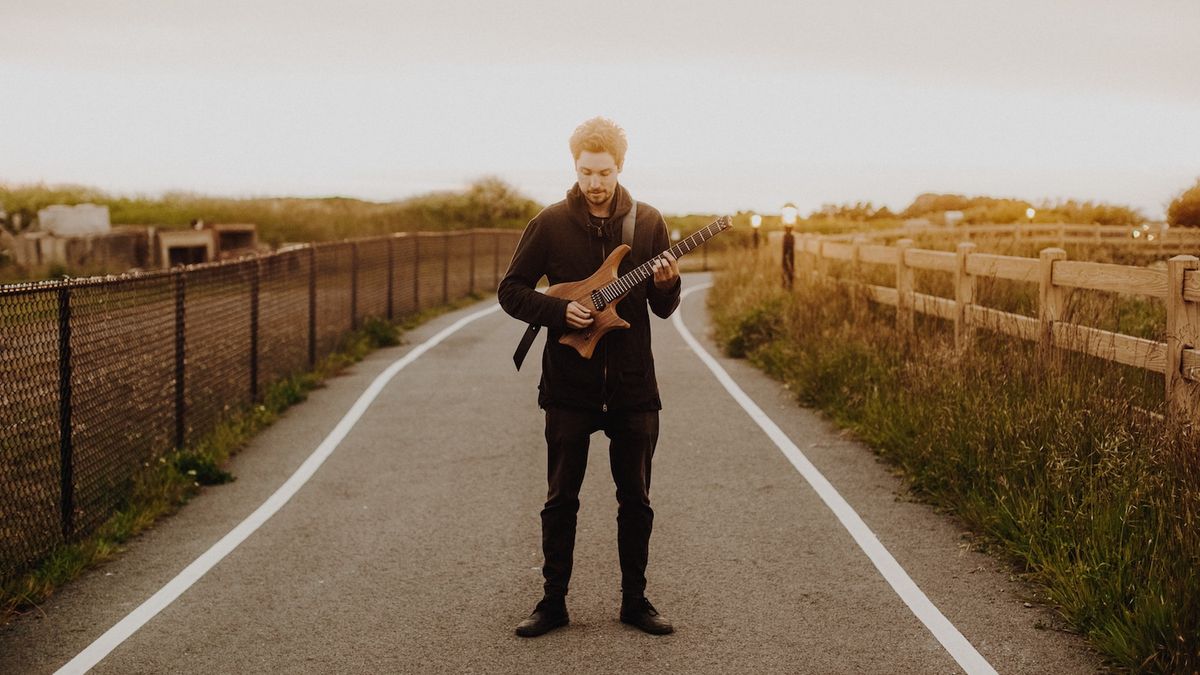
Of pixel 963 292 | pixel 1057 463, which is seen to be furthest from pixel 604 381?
pixel 963 292

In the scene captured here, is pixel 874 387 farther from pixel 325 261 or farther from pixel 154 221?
pixel 154 221

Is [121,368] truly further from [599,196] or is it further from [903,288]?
[903,288]

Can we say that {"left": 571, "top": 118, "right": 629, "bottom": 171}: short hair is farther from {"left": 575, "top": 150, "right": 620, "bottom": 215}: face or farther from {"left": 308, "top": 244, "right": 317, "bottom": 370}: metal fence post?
{"left": 308, "top": 244, "right": 317, "bottom": 370}: metal fence post

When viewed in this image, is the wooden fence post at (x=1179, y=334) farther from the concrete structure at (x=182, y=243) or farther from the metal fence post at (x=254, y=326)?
the concrete structure at (x=182, y=243)

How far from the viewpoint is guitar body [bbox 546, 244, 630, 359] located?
507 centimetres

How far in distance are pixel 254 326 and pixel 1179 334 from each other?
28.4 ft

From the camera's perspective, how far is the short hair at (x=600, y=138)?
4953 mm

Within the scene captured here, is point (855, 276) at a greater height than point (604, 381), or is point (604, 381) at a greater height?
point (855, 276)

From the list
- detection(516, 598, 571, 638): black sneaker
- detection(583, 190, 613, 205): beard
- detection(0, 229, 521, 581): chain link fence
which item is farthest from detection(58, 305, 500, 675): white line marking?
detection(583, 190, 613, 205): beard

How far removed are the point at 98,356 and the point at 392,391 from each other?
202 inches

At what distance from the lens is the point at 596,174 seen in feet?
16.5

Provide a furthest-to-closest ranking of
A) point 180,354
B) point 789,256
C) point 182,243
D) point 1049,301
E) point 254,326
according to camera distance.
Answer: point 182,243 < point 789,256 < point 254,326 < point 180,354 < point 1049,301

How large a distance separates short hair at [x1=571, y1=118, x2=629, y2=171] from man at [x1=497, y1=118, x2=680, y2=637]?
0.02m

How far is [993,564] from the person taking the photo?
20.7ft
